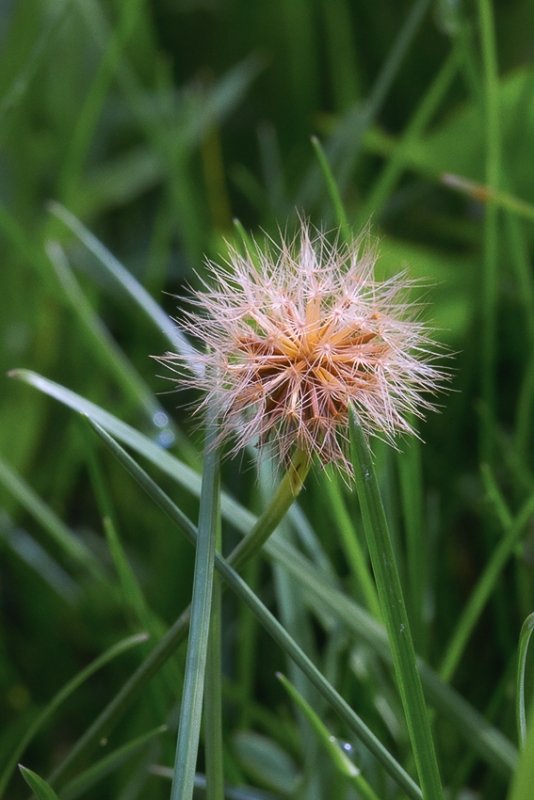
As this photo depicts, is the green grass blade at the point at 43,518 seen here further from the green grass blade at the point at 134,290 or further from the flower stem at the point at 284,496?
the flower stem at the point at 284,496

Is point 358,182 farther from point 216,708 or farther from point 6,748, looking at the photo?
point 216,708

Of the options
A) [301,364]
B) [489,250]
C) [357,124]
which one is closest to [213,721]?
[301,364]

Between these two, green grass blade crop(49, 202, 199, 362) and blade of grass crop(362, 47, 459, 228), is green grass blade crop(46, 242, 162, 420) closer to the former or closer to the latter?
green grass blade crop(49, 202, 199, 362)

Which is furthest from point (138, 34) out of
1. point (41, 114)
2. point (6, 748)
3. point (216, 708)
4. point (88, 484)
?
point (216, 708)

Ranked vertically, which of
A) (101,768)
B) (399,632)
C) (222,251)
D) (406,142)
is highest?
(406,142)

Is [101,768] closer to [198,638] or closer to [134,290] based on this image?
[198,638]

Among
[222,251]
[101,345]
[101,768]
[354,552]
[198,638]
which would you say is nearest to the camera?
[198,638]
